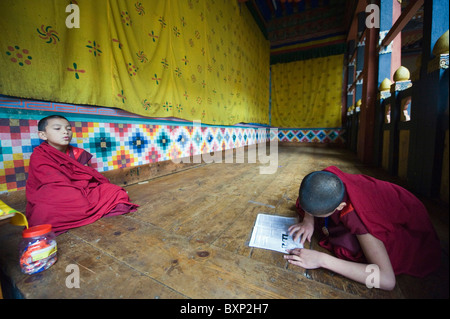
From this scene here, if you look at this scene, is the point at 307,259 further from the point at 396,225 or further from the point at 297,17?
the point at 297,17

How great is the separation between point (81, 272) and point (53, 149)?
94 centimetres

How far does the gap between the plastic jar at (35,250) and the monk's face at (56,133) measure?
0.79m

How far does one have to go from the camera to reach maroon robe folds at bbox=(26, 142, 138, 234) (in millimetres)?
1124

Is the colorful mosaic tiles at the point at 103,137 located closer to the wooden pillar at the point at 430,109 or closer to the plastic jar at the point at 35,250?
the plastic jar at the point at 35,250

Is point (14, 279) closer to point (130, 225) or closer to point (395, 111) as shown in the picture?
point (130, 225)

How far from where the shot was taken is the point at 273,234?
42.3 inches

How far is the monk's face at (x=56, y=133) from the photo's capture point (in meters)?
1.31

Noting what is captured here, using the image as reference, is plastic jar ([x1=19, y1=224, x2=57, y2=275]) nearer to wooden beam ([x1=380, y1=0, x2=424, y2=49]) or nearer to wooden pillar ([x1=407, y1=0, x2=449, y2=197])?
wooden pillar ([x1=407, y1=0, x2=449, y2=197])

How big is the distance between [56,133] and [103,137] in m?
0.62

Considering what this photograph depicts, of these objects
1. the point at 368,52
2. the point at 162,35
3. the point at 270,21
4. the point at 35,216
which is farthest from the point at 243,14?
the point at 35,216

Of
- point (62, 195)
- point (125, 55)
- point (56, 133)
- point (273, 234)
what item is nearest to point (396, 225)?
point (273, 234)

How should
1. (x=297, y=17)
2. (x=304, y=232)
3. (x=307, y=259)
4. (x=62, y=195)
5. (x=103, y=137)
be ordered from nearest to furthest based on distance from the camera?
(x=307, y=259)
(x=304, y=232)
(x=62, y=195)
(x=103, y=137)
(x=297, y=17)

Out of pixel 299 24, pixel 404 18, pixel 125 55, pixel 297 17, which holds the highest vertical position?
pixel 297 17

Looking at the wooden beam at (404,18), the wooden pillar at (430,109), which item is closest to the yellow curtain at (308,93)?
the wooden beam at (404,18)
